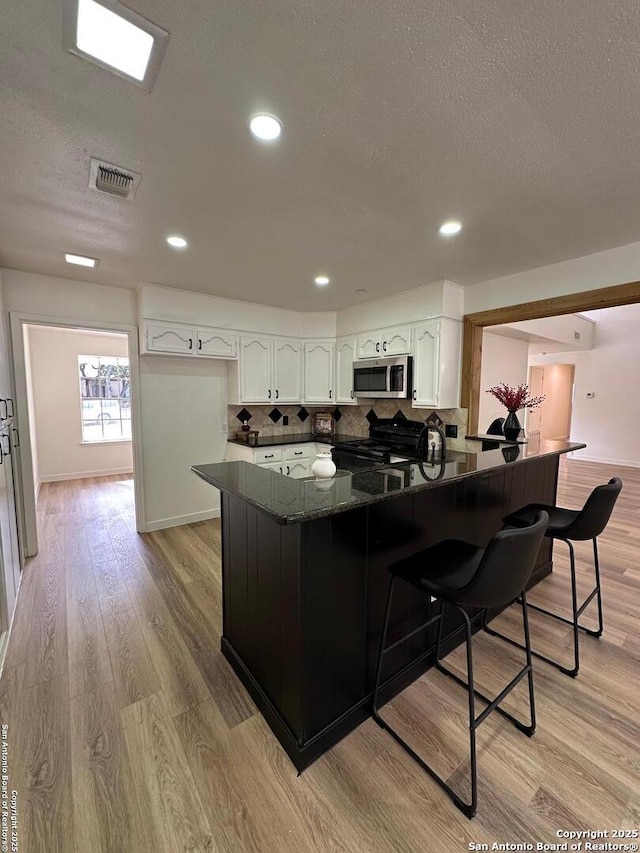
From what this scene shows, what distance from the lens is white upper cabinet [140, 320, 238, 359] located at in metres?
3.61

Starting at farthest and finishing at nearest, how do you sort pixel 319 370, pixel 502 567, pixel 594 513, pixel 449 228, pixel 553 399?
1. pixel 553 399
2. pixel 319 370
3. pixel 449 228
4. pixel 594 513
5. pixel 502 567

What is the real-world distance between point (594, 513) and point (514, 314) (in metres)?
1.97

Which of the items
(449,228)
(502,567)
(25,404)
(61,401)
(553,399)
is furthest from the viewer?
(553,399)

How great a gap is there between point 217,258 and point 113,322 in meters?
1.54

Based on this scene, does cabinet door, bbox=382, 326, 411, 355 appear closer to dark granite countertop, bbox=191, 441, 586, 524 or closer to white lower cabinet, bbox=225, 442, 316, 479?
white lower cabinet, bbox=225, 442, 316, 479

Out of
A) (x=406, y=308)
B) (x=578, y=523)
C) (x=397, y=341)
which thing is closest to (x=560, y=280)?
(x=406, y=308)

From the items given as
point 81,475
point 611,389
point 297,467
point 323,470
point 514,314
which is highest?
point 514,314

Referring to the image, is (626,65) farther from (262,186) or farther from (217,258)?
(217,258)

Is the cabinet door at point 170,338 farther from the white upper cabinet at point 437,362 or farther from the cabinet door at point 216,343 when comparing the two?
the white upper cabinet at point 437,362

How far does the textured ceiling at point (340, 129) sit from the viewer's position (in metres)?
1.04

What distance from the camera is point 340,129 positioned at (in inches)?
56.2

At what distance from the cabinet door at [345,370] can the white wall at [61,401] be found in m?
3.99

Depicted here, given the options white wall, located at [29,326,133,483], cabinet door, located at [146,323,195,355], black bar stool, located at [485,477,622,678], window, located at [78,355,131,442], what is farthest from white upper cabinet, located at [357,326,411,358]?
window, located at [78,355,131,442]

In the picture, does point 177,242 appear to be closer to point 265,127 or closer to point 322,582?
point 265,127
